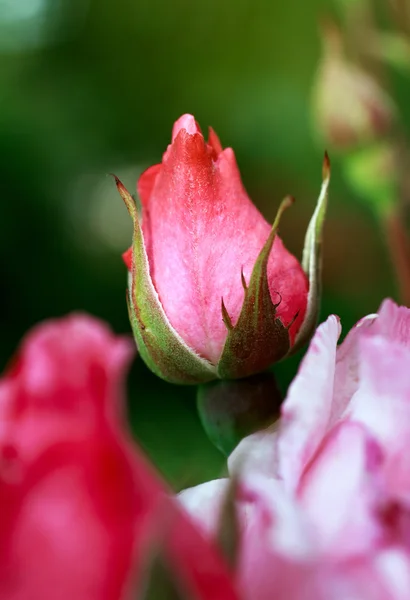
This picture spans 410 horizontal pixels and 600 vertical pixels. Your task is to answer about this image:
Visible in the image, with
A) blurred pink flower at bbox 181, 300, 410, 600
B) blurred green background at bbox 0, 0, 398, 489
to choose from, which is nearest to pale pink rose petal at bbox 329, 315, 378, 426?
blurred pink flower at bbox 181, 300, 410, 600

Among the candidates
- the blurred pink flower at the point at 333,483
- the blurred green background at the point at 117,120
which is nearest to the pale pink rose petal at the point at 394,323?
the blurred pink flower at the point at 333,483

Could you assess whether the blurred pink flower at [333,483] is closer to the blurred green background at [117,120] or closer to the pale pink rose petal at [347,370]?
the pale pink rose petal at [347,370]

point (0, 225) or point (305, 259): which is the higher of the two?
point (305, 259)

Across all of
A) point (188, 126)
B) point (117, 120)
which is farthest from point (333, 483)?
point (117, 120)

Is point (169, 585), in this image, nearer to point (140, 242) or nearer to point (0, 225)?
point (140, 242)

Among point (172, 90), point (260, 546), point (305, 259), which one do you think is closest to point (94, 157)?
point (172, 90)

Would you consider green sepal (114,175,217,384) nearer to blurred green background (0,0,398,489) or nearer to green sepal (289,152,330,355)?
green sepal (289,152,330,355)
